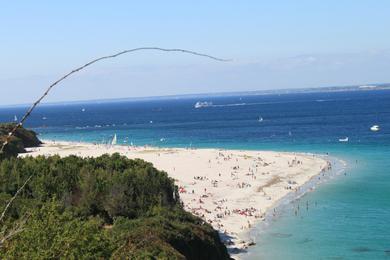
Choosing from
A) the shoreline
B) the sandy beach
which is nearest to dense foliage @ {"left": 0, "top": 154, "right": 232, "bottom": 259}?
the shoreline

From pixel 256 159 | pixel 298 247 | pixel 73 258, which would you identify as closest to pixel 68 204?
pixel 298 247

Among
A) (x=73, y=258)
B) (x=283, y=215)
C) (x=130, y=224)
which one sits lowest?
(x=283, y=215)

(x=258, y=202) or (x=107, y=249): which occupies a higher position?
(x=107, y=249)

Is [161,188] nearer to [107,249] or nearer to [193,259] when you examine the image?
[193,259]

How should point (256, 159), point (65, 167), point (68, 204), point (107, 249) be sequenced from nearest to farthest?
point (107, 249), point (68, 204), point (65, 167), point (256, 159)

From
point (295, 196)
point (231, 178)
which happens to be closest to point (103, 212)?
point (295, 196)

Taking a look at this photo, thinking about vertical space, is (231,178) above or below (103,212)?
below

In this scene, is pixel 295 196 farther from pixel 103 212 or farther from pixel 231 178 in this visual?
pixel 103 212

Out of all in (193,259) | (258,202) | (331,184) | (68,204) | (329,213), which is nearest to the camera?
(193,259)
